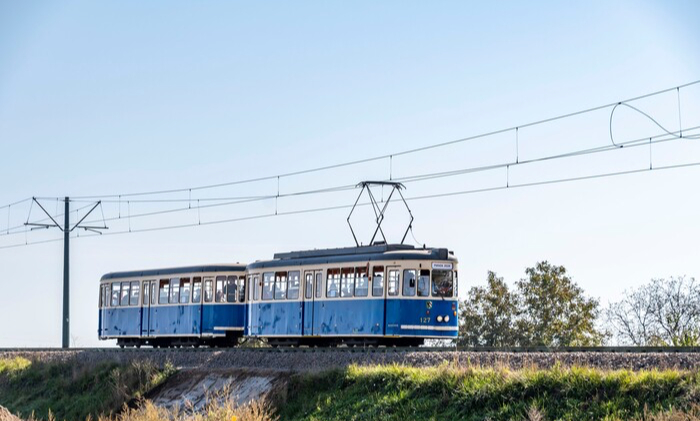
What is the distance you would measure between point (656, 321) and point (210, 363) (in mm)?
15223

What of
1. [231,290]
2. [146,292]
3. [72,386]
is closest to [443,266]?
[231,290]

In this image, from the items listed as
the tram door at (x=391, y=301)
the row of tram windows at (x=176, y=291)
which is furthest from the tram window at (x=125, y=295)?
the tram door at (x=391, y=301)

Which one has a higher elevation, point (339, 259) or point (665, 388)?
point (339, 259)

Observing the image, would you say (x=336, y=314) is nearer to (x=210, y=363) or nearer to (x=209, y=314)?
(x=210, y=363)

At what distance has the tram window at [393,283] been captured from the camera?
31672mm

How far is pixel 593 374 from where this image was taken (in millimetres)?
20375

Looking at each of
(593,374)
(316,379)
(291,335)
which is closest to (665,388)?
(593,374)

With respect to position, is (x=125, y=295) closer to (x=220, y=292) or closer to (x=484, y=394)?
(x=220, y=292)

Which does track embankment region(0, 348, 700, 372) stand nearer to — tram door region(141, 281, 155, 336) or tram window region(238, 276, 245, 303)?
tram door region(141, 281, 155, 336)

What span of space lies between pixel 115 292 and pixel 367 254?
1591cm

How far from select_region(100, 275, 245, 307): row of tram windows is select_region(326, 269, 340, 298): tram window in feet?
23.0

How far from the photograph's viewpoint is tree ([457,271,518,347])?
146 ft

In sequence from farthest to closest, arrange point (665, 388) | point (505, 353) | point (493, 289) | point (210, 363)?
point (493, 289)
point (210, 363)
point (505, 353)
point (665, 388)

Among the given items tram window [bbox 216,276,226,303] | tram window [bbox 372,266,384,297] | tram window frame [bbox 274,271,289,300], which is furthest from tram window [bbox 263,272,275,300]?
tram window [bbox 372,266,384,297]
